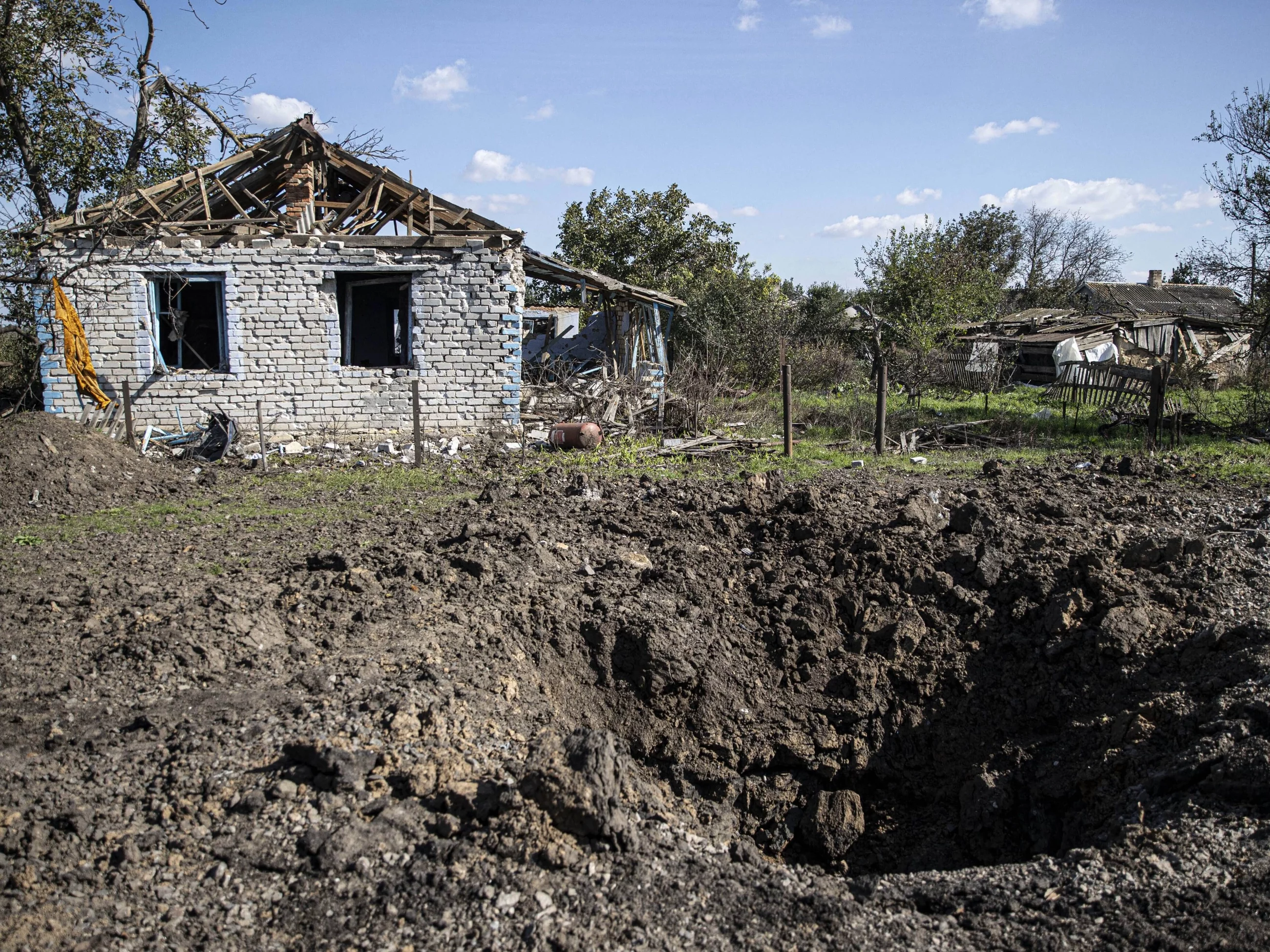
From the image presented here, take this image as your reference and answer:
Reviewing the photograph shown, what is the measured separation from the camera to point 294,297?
41.0 feet

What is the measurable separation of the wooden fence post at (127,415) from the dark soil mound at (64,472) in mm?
1276

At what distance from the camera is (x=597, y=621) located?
532cm

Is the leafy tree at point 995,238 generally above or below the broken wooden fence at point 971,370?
above

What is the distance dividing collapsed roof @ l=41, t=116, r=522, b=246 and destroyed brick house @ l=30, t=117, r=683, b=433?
3cm

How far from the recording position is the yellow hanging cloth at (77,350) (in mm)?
11844

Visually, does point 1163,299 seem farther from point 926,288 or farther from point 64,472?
point 64,472

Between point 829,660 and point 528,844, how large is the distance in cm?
272

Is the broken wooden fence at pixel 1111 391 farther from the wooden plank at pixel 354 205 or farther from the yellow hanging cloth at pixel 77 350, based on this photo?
the yellow hanging cloth at pixel 77 350

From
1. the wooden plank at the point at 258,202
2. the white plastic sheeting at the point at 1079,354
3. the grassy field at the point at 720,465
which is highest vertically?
the wooden plank at the point at 258,202

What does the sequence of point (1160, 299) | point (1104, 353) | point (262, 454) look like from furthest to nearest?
A: point (1160, 299), point (1104, 353), point (262, 454)

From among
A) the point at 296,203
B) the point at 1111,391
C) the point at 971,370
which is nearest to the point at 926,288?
the point at 971,370

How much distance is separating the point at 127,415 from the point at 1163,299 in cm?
3470

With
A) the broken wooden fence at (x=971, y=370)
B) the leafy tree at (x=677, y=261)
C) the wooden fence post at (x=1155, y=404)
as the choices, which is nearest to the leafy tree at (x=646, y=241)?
the leafy tree at (x=677, y=261)

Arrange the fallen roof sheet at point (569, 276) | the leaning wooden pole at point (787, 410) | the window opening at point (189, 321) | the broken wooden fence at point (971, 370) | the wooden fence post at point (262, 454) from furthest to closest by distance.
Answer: the broken wooden fence at point (971, 370) < the fallen roof sheet at point (569, 276) < the window opening at point (189, 321) < the leaning wooden pole at point (787, 410) < the wooden fence post at point (262, 454)
